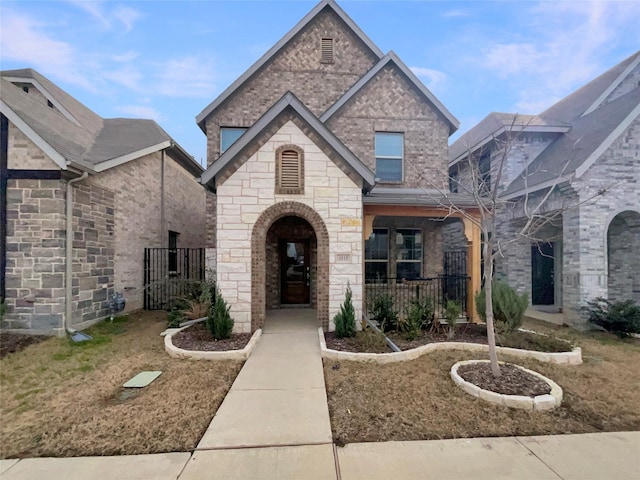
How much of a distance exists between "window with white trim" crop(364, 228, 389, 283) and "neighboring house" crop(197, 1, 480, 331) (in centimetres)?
4

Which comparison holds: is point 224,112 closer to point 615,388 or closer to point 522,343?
point 522,343

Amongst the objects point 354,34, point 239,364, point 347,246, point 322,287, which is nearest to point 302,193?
point 347,246

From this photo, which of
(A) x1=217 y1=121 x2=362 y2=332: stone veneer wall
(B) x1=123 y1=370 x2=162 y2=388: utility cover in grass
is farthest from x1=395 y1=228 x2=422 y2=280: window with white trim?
(B) x1=123 y1=370 x2=162 y2=388: utility cover in grass

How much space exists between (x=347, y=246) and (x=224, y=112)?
7.75 m

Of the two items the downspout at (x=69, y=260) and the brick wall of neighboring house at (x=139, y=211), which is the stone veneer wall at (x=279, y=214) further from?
the brick wall of neighboring house at (x=139, y=211)

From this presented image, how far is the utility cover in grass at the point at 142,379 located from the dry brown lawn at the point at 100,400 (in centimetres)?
11

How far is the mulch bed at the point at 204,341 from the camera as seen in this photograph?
6716 millimetres

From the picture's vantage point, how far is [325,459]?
3283 millimetres

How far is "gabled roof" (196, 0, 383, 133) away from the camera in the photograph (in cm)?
1179

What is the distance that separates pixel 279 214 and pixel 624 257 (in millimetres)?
11688

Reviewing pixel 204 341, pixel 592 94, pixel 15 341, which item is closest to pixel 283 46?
pixel 204 341

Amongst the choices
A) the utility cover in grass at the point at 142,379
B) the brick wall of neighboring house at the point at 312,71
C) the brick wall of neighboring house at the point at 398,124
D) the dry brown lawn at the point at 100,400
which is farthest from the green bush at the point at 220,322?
the brick wall of neighboring house at the point at 312,71

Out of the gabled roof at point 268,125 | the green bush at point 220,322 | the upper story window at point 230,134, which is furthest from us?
the upper story window at point 230,134

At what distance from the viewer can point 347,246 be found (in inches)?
318
